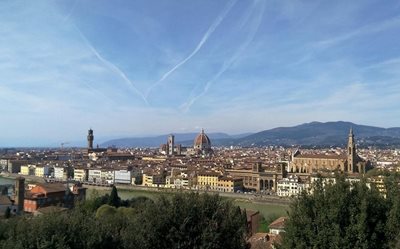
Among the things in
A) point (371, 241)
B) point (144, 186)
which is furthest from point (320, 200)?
point (144, 186)

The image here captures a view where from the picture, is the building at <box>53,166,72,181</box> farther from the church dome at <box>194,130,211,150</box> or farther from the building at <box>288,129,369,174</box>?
the church dome at <box>194,130,211,150</box>

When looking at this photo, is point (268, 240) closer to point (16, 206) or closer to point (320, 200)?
point (320, 200)

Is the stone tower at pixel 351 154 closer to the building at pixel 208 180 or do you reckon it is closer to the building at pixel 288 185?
the building at pixel 288 185

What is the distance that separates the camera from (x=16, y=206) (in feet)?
57.5

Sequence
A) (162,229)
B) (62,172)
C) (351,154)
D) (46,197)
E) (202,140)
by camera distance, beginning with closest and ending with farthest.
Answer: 1. (162,229)
2. (46,197)
3. (351,154)
4. (62,172)
5. (202,140)

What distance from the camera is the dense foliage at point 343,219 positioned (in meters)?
5.38

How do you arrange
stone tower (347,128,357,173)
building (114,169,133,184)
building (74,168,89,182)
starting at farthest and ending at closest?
building (74,168,89,182) < building (114,169,133,184) < stone tower (347,128,357,173)

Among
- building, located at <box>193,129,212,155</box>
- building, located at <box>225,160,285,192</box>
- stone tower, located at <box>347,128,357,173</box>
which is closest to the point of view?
building, located at <box>225,160,285,192</box>

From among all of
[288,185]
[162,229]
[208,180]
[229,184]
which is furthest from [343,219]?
[208,180]

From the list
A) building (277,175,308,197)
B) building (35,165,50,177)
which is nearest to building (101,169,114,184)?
building (35,165,50,177)

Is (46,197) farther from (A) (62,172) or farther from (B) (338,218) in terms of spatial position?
(A) (62,172)

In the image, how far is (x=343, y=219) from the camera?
5578 mm

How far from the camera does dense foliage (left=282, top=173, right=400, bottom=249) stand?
5.38m

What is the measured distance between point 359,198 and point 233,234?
5.94 feet
